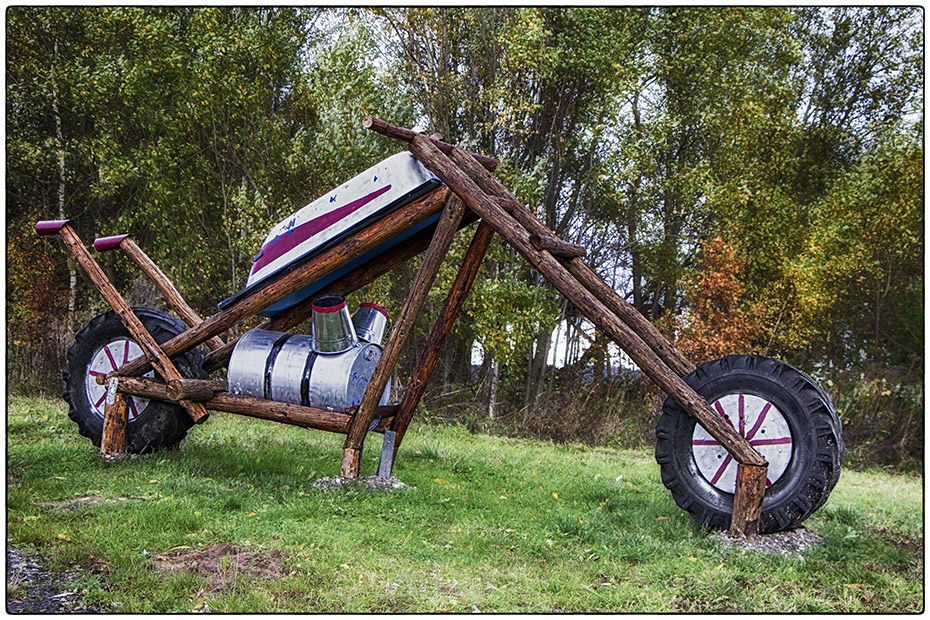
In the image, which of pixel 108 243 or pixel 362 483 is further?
pixel 108 243

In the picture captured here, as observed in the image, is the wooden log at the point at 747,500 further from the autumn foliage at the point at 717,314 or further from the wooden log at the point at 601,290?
the autumn foliage at the point at 717,314

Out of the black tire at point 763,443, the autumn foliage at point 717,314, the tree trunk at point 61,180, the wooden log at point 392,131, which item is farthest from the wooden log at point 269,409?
the autumn foliage at point 717,314

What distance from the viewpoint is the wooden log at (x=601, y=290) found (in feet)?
17.0

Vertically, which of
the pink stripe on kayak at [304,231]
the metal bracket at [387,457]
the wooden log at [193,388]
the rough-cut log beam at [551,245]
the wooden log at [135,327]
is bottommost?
the metal bracket at [387,457]

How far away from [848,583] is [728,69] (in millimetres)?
12629

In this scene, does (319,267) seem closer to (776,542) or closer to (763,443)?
(763,443)

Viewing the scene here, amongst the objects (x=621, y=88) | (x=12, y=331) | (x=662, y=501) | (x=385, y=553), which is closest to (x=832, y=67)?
(x=621, y=88)

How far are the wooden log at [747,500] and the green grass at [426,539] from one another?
0.20 meters

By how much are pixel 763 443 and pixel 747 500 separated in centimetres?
35

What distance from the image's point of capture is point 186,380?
6305 millimetres

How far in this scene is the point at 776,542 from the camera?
4582mm

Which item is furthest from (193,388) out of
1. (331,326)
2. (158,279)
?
(331,326)

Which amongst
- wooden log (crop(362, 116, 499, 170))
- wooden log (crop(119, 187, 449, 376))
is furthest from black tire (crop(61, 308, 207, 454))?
wooden log (crop(362, 116, 499, 170))

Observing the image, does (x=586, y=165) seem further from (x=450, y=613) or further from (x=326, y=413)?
(x=450, y=613)
